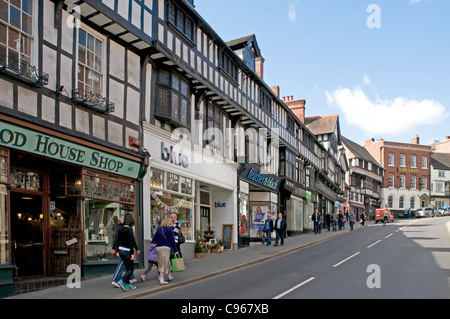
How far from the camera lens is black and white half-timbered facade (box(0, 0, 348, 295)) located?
34.2ft

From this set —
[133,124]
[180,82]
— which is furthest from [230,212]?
[133,124]

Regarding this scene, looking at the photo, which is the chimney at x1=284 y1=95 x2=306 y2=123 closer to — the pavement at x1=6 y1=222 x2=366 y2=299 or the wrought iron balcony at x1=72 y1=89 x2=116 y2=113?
the pavement at x1=6 y1=222 x2=366 y2=299

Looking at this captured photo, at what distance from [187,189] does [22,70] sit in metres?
9.14

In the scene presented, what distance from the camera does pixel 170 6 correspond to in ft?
54.1

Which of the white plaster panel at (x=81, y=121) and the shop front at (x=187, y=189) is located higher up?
the white plaster panel at (x=81, y=121)

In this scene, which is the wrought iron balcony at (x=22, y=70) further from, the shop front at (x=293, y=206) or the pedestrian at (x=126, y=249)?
the shop front at (x=293, y=206)

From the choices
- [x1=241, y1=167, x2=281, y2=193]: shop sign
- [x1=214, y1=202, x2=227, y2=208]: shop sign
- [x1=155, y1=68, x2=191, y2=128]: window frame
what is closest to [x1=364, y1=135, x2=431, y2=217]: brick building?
[x1=241, y1=167, x2=281, y2=193]: shop sign

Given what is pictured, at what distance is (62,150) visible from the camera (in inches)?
448

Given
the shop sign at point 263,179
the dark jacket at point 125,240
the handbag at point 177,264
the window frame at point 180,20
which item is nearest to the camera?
the dark jacket at point 125,240

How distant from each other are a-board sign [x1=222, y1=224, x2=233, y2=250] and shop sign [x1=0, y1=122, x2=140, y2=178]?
865cm

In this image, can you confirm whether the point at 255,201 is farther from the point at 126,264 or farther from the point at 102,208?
the point at 126,264

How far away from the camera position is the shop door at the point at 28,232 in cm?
1199

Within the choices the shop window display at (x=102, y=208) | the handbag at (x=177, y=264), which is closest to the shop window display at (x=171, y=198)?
the shop window display at (x=102, y=208)
